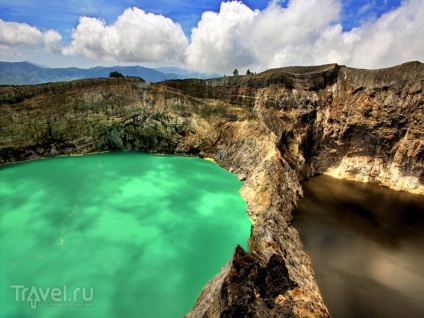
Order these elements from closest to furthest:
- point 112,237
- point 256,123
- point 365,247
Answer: point 112,237
point 365,247
point 256,123

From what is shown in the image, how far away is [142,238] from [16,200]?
12372mm

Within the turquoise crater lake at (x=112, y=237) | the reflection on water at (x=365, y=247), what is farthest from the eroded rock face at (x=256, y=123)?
the turquoise crater lake at (x=112, y=237)

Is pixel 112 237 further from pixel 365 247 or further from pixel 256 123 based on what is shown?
pixel 256 123

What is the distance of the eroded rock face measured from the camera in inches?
1164

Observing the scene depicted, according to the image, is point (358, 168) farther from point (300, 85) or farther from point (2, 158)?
point (2, 158)

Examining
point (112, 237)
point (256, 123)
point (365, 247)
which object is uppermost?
point (256, 123)

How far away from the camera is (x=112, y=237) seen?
58.7 ft

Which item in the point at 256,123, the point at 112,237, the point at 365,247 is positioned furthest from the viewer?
the point at 256,123

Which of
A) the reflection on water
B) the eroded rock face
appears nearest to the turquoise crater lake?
the eroded rock face

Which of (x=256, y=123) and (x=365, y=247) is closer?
(x=365, y=247)

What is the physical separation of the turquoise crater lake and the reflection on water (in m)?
5.58

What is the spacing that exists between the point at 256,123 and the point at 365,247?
59.8ft

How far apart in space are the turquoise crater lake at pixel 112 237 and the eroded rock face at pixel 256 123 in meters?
4.61

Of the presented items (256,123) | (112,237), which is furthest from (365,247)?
(256,123)
